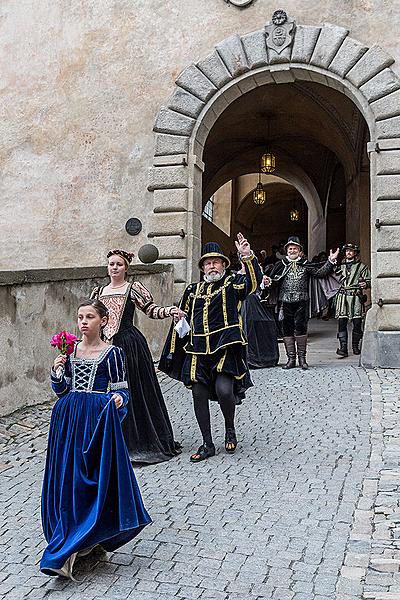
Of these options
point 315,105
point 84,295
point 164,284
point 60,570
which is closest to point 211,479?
point 60,570

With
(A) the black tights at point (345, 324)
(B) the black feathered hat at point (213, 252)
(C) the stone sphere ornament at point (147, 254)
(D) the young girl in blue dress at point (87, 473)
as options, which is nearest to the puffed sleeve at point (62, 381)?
(D) the young girl in blue dress at point (87, 473)

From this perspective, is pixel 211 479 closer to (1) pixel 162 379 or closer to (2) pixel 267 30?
(1) pixel 162 379

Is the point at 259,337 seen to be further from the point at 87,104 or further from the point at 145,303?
the point at 87,104

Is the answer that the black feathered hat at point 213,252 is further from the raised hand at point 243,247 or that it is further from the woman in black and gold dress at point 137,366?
the woman in black and gold dress at point 137,366

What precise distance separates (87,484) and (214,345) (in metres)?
2.22

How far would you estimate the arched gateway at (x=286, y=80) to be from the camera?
934 cm

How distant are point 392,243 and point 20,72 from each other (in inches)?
251

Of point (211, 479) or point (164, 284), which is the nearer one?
point (211, 479)

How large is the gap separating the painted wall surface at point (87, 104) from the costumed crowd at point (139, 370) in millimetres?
2770

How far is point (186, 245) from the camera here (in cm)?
1020

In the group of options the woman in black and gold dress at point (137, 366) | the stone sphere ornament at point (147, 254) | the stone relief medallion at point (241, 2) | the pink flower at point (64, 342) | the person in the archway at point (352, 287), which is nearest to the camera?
the pink flower at point (64, 342)

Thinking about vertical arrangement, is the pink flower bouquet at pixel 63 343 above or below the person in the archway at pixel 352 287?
Answer: below

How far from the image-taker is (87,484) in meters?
3.39

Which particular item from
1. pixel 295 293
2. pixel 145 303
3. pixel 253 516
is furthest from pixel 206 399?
pixel 295 293
